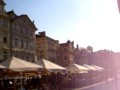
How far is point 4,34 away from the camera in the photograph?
109 ft

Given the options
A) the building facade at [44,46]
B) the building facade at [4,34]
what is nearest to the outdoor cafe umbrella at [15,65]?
the building facade at [4,34]

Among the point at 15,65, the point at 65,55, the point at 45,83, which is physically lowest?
the point at 45,83

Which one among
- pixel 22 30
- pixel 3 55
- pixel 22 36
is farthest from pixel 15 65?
pixel 22 30

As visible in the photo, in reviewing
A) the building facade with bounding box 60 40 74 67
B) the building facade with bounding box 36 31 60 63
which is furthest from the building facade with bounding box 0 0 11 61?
the building facade with bounding box 60 40 74 67

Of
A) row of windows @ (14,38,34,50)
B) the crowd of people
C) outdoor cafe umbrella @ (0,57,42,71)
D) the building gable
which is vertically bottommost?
the crowd of people

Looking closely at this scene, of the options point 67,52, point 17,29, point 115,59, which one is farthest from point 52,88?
point 115,59

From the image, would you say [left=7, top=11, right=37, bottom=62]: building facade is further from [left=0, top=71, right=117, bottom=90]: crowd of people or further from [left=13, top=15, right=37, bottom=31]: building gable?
[left=0, top=71, right=117, bottom=90]: crowd of people

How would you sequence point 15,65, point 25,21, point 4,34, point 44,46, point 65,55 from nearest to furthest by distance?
point 15,65 < point 4,34 < point 25,21 < point 44,46 < point 65,55

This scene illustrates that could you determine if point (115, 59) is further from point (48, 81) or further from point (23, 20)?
point (48, 81)

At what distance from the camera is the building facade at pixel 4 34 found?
32.3 meters

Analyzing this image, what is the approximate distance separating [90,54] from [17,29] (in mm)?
64771

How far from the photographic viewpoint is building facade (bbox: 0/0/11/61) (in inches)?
1271

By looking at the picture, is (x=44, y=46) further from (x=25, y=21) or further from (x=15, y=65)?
(x=15, y=65)

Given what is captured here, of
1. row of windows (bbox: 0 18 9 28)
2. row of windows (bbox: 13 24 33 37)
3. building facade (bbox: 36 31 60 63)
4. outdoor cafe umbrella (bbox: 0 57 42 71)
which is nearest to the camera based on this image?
outdoor cafe umbrella (bbox: 0 57 42 71)
